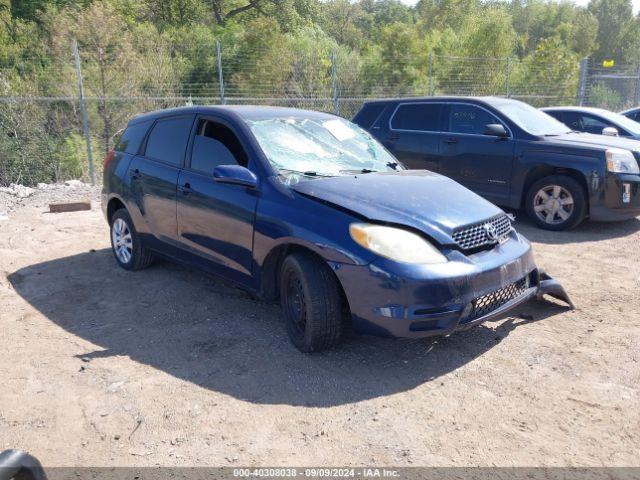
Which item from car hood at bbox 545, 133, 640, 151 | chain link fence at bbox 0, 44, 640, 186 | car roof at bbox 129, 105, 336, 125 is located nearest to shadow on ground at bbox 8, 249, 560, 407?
car roof at bbox 129, 105, 336, 125

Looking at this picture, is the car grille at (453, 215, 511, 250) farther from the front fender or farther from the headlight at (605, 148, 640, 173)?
the headlight at (605, 148, 640, 173)

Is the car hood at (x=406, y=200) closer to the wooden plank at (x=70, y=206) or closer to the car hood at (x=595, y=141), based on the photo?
the car hood at (x=595, y=141)

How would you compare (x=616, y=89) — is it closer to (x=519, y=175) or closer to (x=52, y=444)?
(x=519, y=175)

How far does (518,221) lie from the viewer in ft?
26.6

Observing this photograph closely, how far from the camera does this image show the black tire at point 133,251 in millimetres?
5742

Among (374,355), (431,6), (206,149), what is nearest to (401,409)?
(374,355)

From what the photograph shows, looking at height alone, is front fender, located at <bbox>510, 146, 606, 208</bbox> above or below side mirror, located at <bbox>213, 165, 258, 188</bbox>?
below

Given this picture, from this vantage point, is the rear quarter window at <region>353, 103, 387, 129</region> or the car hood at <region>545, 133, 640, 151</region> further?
the rear quarter window at <region>353, 103, 387, 129</region>

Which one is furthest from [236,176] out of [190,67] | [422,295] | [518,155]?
[190,67]

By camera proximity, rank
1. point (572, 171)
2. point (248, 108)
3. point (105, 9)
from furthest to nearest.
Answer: point (105, 9) < point (572, 171) < point (248, 108)

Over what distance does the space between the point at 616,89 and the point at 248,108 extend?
2354 cm

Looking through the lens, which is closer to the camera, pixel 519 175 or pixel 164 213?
pixel 164 213

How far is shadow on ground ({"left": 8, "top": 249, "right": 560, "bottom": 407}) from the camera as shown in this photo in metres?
3.62

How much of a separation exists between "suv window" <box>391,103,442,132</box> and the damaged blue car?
3569mm
